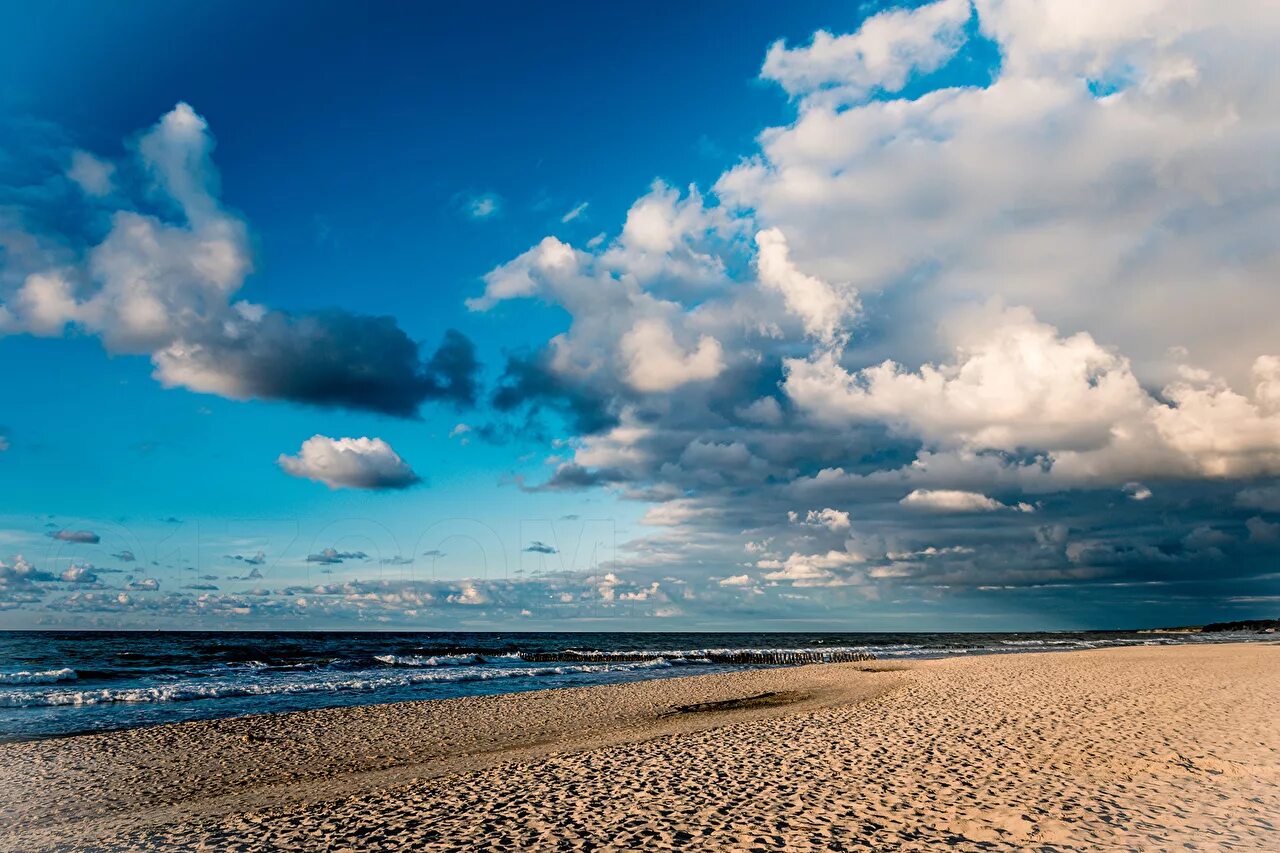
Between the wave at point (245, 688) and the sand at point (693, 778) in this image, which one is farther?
the wave at point (245, 688)

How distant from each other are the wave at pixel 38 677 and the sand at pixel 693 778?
81.0 feet

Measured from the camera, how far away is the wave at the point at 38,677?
139 ft

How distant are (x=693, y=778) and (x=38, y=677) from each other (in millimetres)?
47349

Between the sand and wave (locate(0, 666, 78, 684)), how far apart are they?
2469cm

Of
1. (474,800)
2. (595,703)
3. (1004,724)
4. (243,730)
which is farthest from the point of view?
(595,703)

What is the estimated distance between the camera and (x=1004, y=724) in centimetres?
2177

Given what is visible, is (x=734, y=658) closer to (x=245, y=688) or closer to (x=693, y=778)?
Answer: (x=245, y=688)

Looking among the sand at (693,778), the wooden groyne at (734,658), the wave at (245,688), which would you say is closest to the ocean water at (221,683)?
the wave at (245,688)

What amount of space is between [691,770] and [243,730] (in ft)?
57.5

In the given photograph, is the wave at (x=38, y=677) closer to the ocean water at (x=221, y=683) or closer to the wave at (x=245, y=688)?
the ocean water at (x=221, y=683)

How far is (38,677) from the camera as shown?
145 feet

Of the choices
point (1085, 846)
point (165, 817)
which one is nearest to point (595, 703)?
point (165, 817)

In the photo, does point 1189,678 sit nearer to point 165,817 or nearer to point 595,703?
point 595,703

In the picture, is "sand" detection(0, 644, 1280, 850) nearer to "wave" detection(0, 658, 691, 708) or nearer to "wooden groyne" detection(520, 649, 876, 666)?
"wave" detection(0, 658, 691, 708)
